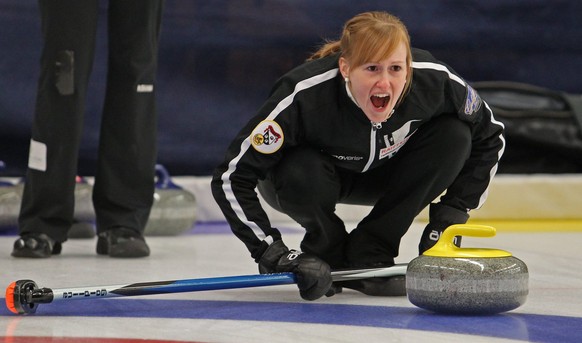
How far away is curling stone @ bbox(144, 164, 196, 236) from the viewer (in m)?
4.36

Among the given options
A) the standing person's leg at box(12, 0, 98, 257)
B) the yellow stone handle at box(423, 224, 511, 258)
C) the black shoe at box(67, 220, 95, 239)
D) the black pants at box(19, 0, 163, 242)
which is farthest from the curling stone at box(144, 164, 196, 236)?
the yellow stone handle at box(423, 224, 511, 258)

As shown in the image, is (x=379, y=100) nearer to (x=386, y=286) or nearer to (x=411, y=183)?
(x=411, y=183)

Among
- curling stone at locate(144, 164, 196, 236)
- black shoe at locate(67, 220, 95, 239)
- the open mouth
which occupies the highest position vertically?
the open mouth

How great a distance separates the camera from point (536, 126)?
5211 mm

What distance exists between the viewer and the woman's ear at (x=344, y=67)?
254 centimetres

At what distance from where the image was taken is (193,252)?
3.74 m

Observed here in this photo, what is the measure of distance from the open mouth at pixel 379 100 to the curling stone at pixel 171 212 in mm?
1988

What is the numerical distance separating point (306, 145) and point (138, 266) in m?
0.84

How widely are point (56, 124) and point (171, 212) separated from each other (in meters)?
1.00

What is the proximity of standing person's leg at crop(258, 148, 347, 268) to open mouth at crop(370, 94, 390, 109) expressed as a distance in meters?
0.24

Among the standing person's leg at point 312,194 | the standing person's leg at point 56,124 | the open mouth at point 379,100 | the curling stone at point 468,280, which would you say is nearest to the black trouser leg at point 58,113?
the standing person's leg at point 56,124

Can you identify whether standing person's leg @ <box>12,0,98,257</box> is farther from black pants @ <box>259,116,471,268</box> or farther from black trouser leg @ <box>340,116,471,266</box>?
black trouser leg @ <box>340,116,471,266</box>

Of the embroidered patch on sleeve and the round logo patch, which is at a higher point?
the embroidered patch on sleeve

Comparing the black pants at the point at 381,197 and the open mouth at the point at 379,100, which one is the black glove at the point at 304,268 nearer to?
the black pants at the point at 381,197
